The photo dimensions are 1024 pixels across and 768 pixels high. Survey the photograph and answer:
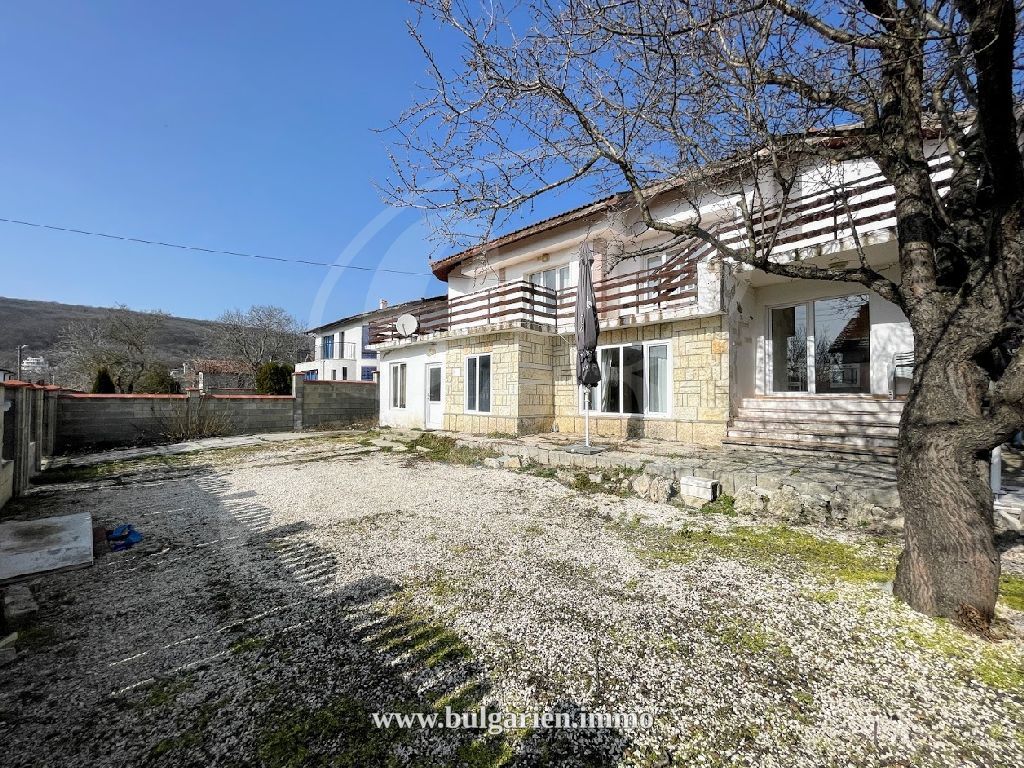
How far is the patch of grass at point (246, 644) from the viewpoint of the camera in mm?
2576

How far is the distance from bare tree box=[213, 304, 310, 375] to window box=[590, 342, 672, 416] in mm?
31127

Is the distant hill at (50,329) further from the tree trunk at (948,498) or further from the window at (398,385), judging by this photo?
the tree trunk at (948,498)

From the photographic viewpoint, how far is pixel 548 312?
12.2m

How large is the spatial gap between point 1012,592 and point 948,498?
54.3 inches

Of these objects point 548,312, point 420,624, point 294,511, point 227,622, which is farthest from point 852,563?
point 548,312

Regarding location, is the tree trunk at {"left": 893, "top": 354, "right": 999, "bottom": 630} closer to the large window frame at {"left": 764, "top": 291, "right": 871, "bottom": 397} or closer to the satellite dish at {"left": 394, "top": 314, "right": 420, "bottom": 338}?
the large window frame at {"left": 764, "top": 291, "right": 871, "bottom": 397}

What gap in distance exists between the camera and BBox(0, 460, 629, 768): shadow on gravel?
186 cm

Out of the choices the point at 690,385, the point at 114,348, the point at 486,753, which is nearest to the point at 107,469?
the point at 486,753

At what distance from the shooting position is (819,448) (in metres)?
7.30

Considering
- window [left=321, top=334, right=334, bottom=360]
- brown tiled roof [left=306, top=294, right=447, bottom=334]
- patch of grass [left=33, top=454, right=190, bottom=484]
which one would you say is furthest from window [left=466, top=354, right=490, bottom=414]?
window [left=321, top=334, right=334, bottom=360]

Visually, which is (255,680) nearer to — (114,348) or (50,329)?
(114,348)

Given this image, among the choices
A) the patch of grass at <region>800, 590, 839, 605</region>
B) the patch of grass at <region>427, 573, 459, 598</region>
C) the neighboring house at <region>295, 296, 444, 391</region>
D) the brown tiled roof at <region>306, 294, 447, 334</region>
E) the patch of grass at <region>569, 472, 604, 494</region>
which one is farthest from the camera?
the neighboring house at <region>295, 296, 444, 391</region>

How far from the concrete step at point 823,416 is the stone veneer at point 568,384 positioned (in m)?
0.62

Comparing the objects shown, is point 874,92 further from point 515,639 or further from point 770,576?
point 515,639
